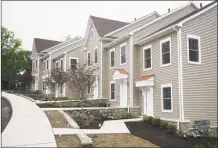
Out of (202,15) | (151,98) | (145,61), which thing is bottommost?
(151,98)

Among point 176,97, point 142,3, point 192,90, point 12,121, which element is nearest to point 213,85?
point 192,90

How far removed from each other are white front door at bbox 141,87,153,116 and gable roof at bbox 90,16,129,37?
320 inches

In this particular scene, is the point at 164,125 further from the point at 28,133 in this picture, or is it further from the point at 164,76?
the point at 28,133

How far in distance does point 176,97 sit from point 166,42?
343cm

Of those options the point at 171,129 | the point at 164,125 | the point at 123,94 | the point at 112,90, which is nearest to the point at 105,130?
the point at 164,125

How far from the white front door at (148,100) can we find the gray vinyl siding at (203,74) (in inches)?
109

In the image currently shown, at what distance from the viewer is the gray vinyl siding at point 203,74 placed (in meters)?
12.6

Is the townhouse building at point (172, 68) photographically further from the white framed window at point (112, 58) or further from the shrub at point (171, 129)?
the shrub at point (171, 129)

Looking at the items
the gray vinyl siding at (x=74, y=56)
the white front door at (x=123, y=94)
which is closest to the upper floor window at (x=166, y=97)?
the white front door at (x=123, y=94)

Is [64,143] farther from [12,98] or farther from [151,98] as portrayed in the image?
[12,98]

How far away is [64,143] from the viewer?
7.70 m

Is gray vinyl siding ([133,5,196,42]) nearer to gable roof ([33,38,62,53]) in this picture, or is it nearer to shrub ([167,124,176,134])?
shrub ([167,124,176,134])

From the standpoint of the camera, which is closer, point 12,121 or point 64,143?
point 64,143

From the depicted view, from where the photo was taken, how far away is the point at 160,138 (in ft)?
33.5
